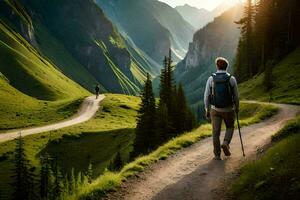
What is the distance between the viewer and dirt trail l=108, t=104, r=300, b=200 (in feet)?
36.8

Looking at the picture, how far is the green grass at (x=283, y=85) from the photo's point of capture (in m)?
52.8

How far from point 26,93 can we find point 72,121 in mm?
86578

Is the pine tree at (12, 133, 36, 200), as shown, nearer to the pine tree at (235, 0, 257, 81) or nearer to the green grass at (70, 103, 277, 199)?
the green grass at (70, 103, 277, 199)

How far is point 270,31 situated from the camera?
81.2 metres

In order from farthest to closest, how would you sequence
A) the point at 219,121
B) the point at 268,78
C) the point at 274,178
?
the point at 268,78 → the point at 219,121 → the point at 274,178

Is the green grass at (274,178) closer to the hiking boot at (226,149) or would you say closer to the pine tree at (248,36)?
the hiking boot at (226,149)

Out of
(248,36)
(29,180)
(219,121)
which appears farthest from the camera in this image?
(248,36)

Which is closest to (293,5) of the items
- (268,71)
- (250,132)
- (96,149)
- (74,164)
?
(268,71)

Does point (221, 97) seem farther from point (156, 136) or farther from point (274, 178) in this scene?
point (156, 136)

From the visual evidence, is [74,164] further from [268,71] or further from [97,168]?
[268,71]

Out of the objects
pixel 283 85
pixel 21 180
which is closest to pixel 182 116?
Answer: pixel 283 85

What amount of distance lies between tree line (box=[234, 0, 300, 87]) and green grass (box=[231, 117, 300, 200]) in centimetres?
7141

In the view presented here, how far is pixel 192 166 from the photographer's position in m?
14.1

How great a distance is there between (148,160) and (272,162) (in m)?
5.71
